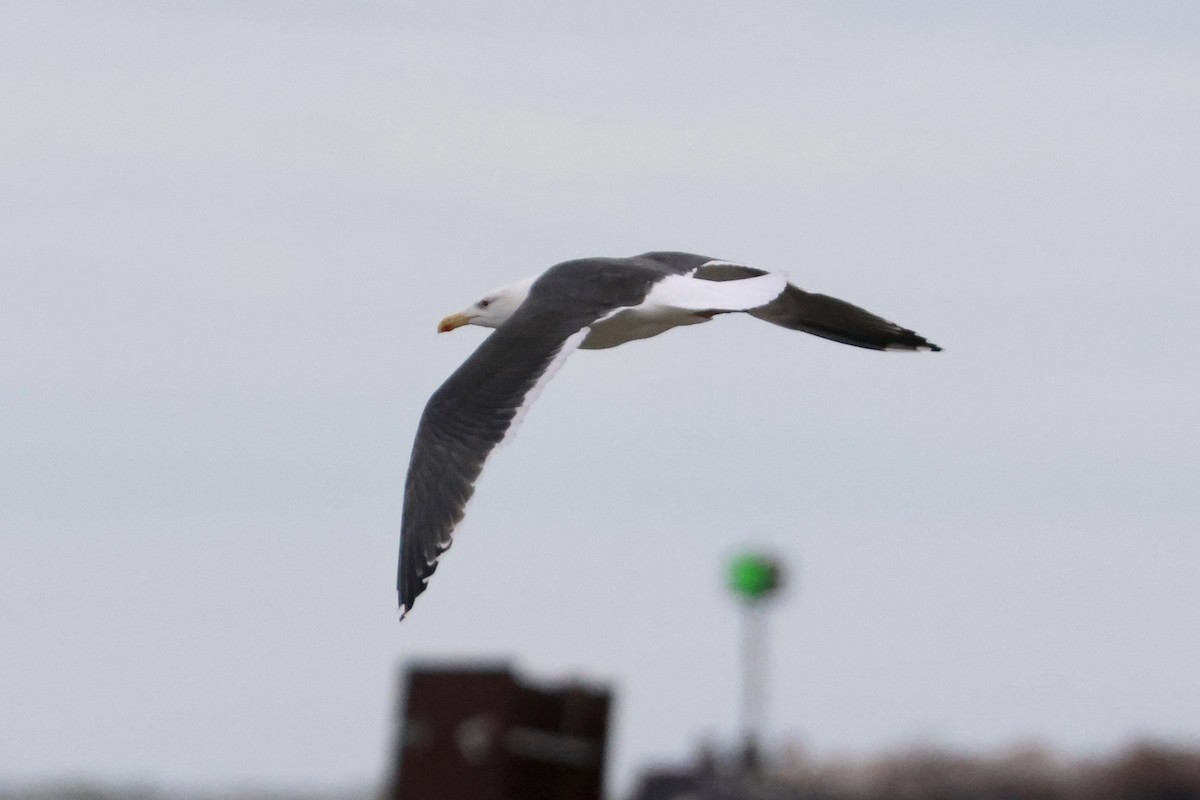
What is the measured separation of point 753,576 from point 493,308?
2044 centimetres

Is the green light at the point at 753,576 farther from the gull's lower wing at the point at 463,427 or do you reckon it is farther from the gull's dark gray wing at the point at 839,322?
the gull's lower wing at the point at 463,427

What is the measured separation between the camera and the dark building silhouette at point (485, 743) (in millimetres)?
7809

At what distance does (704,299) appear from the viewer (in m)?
10.8

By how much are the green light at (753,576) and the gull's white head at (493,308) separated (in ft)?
65.8

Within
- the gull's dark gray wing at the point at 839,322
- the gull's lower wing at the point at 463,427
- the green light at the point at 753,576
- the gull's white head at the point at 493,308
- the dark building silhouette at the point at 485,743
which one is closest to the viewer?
the dark building silhouette at the point at 485,743

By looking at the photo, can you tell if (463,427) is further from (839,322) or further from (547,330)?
(839,322)

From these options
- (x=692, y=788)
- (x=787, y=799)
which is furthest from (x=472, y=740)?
(x=787, y=799)

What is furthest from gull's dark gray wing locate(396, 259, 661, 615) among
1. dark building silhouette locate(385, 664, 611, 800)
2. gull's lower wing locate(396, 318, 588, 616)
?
dark building silhouette locate(385, 664, 611, 800)

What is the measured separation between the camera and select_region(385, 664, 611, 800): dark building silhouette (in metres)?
7.81

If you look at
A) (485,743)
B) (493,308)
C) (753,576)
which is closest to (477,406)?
(493,308)

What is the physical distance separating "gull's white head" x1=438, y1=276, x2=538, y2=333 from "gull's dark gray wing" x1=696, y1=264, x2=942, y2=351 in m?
1.26

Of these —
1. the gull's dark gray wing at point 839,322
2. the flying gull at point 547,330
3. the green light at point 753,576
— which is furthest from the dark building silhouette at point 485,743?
the green light at point 753,576

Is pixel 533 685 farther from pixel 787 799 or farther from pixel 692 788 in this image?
pixel 787 799

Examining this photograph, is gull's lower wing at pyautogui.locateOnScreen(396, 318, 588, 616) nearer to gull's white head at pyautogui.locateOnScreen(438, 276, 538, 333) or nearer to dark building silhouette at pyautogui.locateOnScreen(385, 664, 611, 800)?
gull's white head at pyautogui.locateOnScreen(438, 276, 538, 333)
